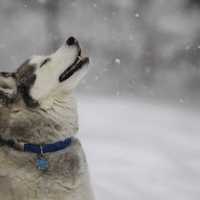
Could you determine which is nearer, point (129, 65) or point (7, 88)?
point (7, 88)

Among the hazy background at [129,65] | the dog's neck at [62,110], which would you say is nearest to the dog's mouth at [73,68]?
the dog's neck at [62,110]

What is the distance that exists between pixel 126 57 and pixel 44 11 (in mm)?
2186

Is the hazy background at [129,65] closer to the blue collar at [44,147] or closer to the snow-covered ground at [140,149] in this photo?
the snow-covered ground at [140,149]

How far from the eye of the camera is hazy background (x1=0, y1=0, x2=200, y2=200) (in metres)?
9.23

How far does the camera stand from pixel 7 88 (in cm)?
411

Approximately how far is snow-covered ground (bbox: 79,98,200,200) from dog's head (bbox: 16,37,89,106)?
2.83 meters

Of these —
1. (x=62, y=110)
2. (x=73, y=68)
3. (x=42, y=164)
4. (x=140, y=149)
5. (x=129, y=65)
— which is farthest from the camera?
(x=129, y=65)

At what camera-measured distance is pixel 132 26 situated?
15.0m

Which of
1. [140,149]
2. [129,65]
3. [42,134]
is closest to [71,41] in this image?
[42,134]

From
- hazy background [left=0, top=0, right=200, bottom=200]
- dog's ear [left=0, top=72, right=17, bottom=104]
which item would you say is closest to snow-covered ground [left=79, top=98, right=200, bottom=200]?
hazy background [left=0, top=0, right=200, bottom=200]

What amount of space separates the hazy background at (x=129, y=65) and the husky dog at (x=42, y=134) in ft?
13.4

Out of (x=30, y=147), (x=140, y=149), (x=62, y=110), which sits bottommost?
(x=140, y=149)

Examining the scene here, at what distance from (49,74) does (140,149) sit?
497 cm

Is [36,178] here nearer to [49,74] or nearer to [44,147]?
[44,147]
